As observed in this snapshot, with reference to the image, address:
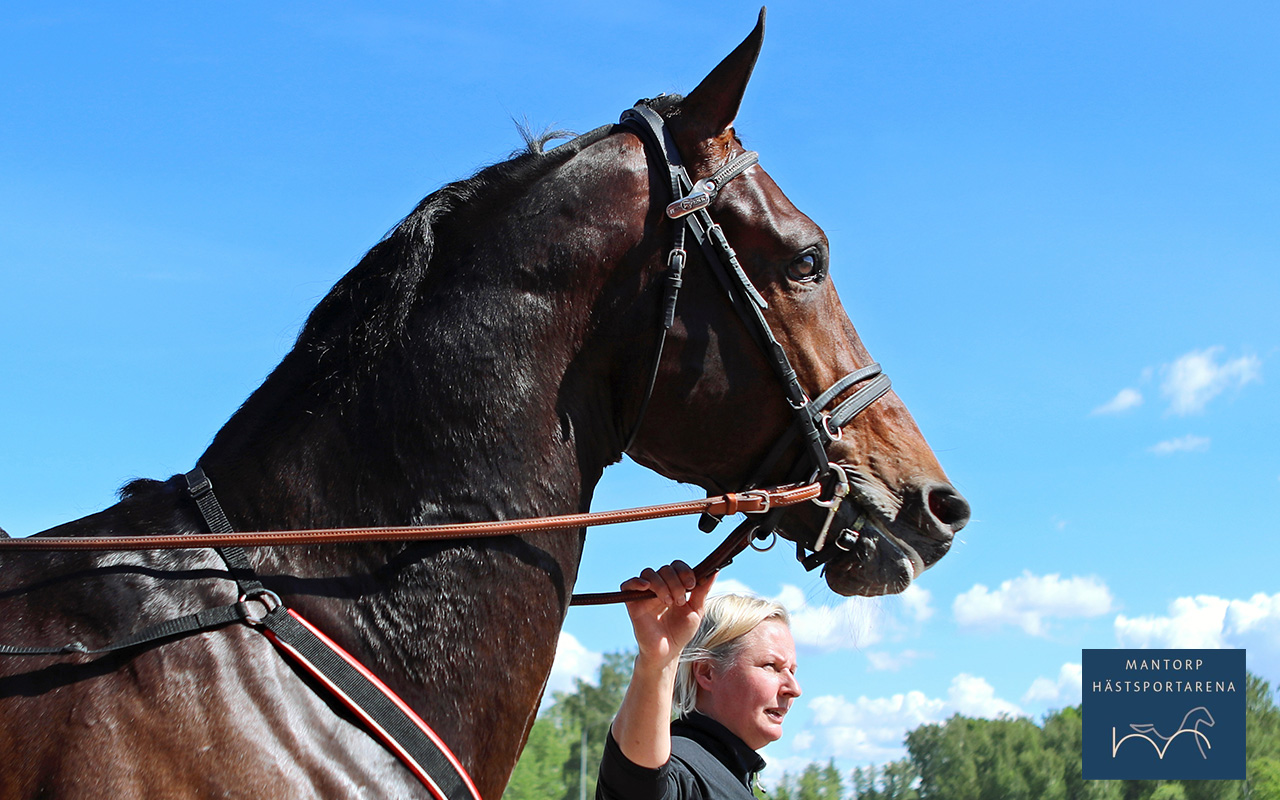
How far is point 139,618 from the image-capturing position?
7.52 feet

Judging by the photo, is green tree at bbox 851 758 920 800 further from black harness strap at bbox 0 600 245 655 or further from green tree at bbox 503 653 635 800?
black harness strap at bbox 0 600 245 655

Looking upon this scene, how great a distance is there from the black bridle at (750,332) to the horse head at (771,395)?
0.01 meters

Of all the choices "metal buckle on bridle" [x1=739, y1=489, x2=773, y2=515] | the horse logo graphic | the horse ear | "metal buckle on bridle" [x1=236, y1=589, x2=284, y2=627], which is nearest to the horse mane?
the horse ear

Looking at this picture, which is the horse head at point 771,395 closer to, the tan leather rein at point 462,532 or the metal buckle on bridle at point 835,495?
the metal buckle on bridle at point 835,495

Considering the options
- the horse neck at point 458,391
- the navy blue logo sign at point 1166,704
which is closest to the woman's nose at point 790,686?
the horse neck at point 458,391

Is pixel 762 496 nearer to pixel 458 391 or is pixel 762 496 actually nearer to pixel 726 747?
pixel 458 391

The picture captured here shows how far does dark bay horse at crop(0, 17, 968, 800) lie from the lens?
2.21 meters

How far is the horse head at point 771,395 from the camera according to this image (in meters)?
2.94

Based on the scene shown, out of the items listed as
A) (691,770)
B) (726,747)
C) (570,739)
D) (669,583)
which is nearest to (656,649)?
(669,583)

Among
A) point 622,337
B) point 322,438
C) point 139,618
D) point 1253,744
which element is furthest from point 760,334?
point 1253,744

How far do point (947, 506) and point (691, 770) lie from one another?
5.54 ft

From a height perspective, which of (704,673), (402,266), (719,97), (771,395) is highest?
(719,97)

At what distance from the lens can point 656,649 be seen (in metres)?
3.42

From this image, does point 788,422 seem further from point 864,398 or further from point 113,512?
point 113,512
